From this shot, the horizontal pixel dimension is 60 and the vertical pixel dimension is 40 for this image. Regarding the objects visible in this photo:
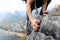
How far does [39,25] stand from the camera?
1.68 meters

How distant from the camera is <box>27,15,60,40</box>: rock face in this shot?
156cm

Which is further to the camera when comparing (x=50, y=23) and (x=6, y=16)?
(x=6, y=16)

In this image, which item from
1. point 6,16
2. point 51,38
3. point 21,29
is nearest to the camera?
point 51,38

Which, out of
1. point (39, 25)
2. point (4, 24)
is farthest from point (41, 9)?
point (4, 24)

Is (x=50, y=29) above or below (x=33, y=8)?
below

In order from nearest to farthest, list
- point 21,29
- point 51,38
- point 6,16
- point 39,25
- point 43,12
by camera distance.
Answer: point 51,38
point 39,25
point 43,12
point 21,29
point 6,16

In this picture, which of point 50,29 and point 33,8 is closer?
point 50,29

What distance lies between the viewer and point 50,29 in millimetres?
1584

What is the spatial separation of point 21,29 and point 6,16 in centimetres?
77

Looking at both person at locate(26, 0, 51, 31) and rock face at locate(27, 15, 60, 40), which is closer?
rock face at locate(27, 15, 60, 40)

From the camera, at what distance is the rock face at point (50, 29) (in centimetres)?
156

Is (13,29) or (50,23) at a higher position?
(50,23)

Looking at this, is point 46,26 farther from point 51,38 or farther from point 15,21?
point 15,21

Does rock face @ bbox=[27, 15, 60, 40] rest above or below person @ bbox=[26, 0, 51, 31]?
below
